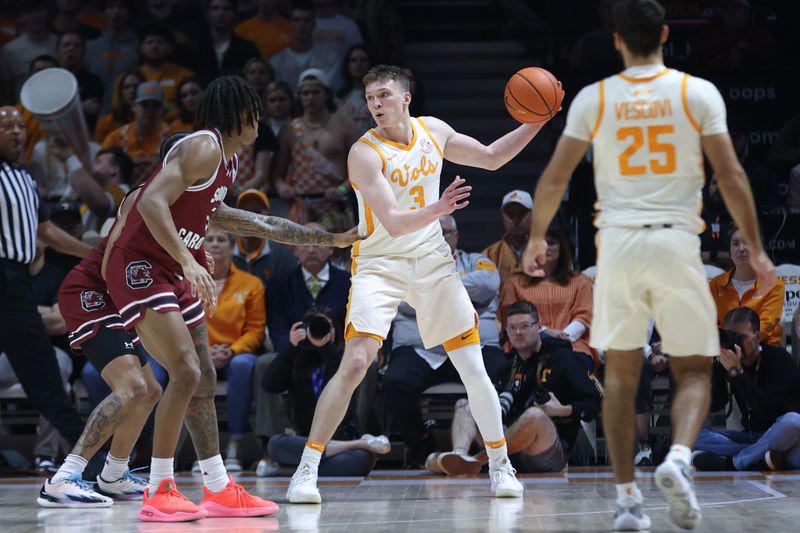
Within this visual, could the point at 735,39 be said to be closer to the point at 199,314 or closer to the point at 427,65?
the point at 427,65

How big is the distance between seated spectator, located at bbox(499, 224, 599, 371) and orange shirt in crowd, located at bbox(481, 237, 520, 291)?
0.95 feet

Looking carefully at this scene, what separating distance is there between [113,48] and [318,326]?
520 cm

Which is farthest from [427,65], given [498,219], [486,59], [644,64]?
[644,64]

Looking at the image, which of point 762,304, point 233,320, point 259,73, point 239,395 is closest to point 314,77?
point 259,73

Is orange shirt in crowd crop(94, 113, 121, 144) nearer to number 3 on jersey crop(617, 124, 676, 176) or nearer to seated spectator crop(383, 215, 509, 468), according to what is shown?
seated spectator crop(383, 215, 509, 468)

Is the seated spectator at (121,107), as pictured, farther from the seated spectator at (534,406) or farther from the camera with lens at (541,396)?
the camera with lens at (541,396)

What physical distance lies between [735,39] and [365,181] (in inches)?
216

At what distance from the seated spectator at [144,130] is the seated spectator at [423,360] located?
10.7ft

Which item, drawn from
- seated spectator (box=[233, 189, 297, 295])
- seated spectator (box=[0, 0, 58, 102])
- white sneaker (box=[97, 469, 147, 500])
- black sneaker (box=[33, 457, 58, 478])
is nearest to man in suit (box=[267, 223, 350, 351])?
seated spectator (box=[233, 189, 297, 295])

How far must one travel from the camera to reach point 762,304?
777 cm

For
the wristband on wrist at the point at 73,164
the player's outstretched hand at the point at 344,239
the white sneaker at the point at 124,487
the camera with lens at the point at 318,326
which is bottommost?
the white sneaker at the point at 124,487

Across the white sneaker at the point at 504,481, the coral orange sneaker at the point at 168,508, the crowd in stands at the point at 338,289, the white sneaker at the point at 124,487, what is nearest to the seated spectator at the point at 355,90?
the crowd in stands at the point at 338,289

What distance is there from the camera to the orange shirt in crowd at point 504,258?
840cm

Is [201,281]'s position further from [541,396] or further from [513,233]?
[513,233]
